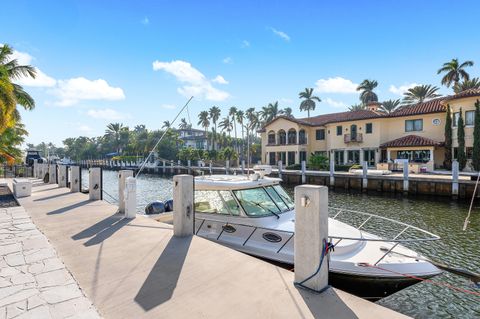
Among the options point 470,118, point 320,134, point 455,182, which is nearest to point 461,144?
point 470,118

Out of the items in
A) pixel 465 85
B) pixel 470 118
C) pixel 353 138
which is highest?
pixel 465 85

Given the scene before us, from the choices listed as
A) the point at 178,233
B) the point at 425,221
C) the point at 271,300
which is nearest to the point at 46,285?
the point at 178,233

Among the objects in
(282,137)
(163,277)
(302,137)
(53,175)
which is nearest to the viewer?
(163,277)

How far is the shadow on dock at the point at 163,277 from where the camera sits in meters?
Answer: 3.84

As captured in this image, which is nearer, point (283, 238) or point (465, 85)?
point (283, 238)

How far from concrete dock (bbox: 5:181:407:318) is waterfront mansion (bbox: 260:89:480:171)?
93.5 feet

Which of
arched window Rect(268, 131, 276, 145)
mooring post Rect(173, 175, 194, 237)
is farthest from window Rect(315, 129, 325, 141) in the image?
mooring post Rect(173, 175, 194, 237)

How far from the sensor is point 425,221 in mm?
14867

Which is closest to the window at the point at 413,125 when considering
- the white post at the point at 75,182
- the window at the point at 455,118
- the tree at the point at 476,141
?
the window at the point at 455,118

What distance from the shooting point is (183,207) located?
668 cm

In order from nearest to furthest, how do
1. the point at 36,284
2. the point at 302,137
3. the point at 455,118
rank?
the point at 36,284 < the point at 455,118 < the point at 302,137

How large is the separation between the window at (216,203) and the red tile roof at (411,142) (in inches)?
1198

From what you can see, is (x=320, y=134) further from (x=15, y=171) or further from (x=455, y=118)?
(x=15, y=171)

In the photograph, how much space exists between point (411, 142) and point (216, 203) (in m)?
31.0
